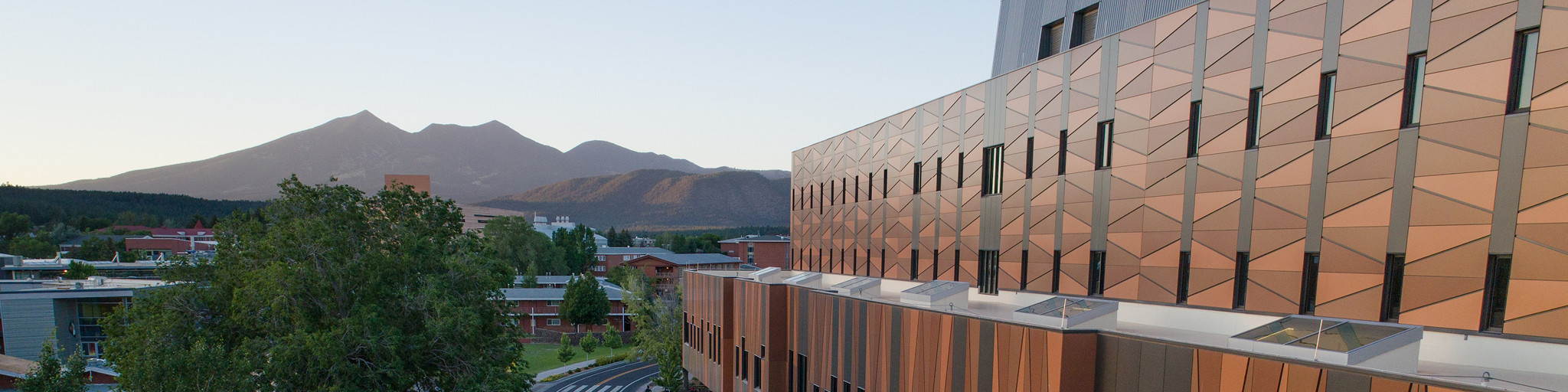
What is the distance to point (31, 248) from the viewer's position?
285 ft

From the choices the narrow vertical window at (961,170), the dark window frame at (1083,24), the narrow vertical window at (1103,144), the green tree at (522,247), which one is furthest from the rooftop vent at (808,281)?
the green tree at (522,247)

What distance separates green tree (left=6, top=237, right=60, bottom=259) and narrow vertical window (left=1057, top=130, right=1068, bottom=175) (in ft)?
410

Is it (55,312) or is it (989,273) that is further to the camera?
(55,312)

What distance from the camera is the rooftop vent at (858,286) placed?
67.8 ft

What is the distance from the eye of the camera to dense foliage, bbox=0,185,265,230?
117806 mm

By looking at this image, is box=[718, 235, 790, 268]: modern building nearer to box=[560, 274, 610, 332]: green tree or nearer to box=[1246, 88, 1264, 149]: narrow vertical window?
box=[560, 274, 610, 332]: green tree

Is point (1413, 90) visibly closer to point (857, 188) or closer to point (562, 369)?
point (857, 188)

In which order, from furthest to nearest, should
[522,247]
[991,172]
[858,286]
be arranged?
[522,247] → [858,286] → [991,172]

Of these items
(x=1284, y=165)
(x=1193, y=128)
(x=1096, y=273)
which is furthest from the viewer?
(x=1096, y=273)

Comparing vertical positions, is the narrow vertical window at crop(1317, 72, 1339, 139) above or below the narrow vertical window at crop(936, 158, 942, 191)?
above

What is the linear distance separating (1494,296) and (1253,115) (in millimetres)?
4601

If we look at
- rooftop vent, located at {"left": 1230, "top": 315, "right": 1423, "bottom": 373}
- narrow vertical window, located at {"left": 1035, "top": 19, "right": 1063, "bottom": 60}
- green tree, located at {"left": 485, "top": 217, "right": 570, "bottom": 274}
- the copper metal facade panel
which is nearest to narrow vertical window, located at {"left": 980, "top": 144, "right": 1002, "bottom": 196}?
the copper metal facade panel

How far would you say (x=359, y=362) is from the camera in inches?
794

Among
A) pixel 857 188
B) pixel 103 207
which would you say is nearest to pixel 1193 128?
pixel 857 188
